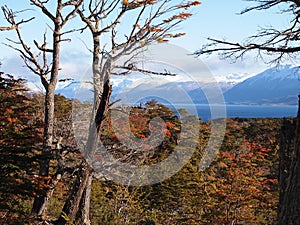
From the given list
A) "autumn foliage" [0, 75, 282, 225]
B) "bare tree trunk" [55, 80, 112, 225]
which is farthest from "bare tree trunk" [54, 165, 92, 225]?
"autumn foliage" [0, 75, 282, 225]

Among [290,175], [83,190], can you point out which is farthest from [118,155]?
Answer: [290,175]

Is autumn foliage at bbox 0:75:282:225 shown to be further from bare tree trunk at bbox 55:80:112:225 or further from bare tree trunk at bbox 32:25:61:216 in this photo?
bare tree trunk at bbox 55:80:112:225

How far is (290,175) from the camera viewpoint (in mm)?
3551

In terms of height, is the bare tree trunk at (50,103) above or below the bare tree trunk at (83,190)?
above

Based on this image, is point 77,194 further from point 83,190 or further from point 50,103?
point 50,103

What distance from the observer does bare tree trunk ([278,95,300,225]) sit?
3399 mm

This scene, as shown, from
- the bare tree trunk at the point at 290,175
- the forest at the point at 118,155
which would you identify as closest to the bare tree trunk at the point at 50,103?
the forest at the point at 118,155

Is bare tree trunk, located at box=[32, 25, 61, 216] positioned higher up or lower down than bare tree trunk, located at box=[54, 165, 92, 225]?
higher up

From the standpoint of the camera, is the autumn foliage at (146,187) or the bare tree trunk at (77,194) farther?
the bare tree trunk at (77,194)

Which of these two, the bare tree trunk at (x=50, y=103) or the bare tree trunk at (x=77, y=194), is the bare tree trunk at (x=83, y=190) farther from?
the bare tree trunk at (x=50, y=103)

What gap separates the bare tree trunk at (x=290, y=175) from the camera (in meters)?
3.40

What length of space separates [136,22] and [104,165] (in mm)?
2825

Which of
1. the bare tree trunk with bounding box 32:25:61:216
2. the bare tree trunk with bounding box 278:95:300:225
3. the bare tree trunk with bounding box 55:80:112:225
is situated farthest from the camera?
the bare tree trunk with bounding box 32:25:61:216

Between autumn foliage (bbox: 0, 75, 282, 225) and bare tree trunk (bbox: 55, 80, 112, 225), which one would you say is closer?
autumn foliage (bbox: 0, 75, 282, 225)
